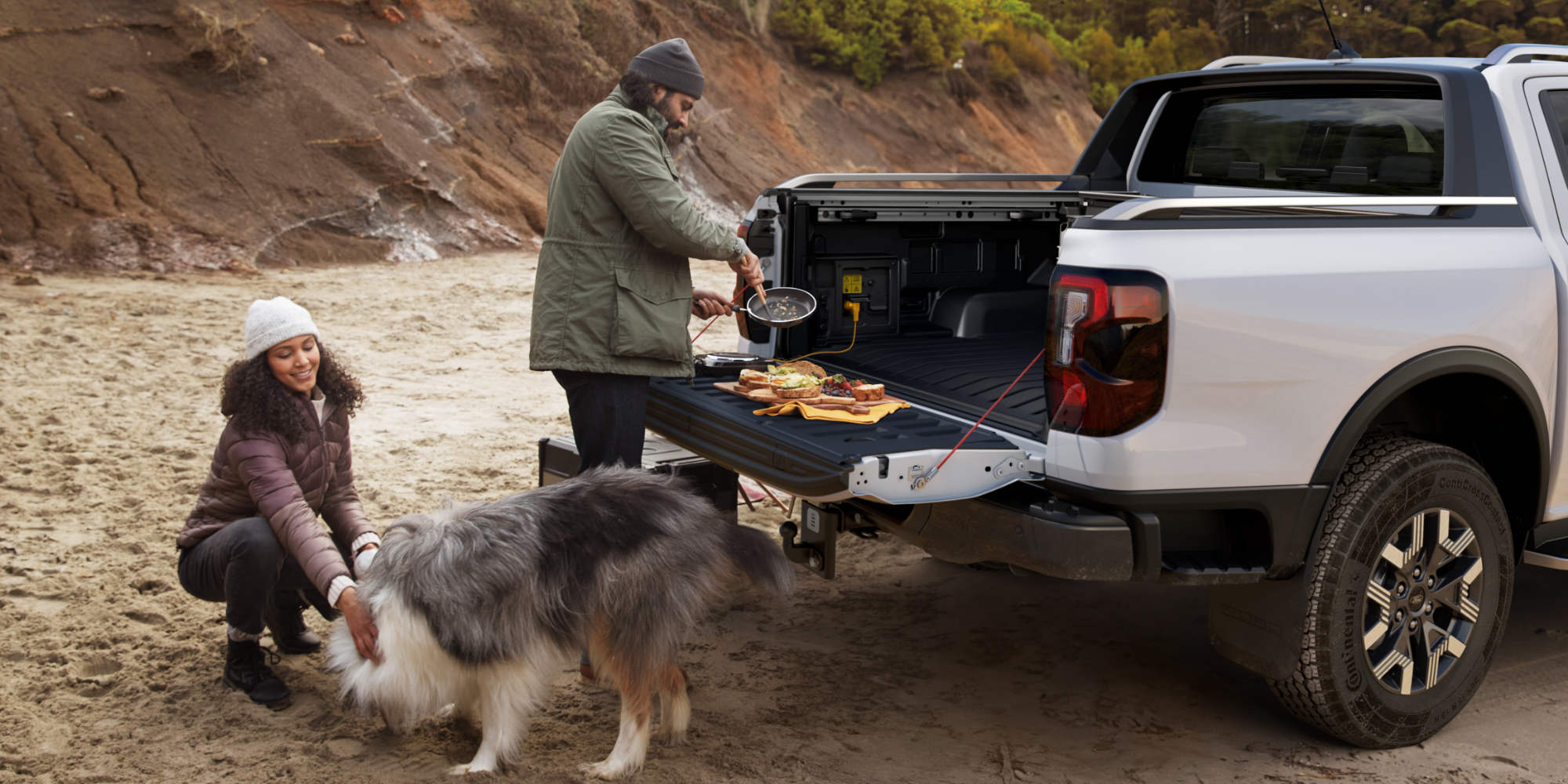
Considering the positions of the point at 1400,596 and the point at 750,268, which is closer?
the point at 1400,596

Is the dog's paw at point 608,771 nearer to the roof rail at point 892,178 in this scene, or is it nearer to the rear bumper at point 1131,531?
the rear bumper at point 1131,531

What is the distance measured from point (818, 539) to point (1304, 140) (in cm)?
252

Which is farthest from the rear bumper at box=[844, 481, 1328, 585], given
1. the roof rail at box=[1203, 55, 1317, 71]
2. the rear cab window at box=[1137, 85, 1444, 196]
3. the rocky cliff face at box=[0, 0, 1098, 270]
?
the rocky cliff face at box=[0, 0, 1098, 270]

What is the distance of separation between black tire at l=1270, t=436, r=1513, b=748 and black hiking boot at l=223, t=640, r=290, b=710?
3035 millimetres

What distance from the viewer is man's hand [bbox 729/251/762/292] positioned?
14.4 feet

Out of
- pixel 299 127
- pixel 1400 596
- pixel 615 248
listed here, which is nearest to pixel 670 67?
pixel 615 248

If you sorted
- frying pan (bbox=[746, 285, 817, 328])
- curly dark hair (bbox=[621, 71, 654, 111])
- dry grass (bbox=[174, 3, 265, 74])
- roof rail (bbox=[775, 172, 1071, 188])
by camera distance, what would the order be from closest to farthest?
curly dark hair (bbox=[621, 71, 654, 111]) < frying pan (bbox=[746, 285, 817, 328]) < roof rail (bbox=[775, 172, 1071, 188]) < dry grass (bbox=[174, 3, 265, 74])

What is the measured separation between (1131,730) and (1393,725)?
745mm

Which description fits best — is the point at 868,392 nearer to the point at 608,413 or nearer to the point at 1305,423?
the point at 608,413

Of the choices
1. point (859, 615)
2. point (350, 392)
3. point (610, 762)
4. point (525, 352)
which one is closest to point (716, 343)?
point (525, 352)

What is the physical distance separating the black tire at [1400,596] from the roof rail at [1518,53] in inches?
53.0

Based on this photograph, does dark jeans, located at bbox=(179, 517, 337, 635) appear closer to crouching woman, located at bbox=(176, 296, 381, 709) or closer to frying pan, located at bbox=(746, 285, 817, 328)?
crouching woman, located at bbox=(176, 296, 381, 709)

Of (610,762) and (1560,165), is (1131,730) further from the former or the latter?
(1560,165)

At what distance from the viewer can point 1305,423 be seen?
3.52m
